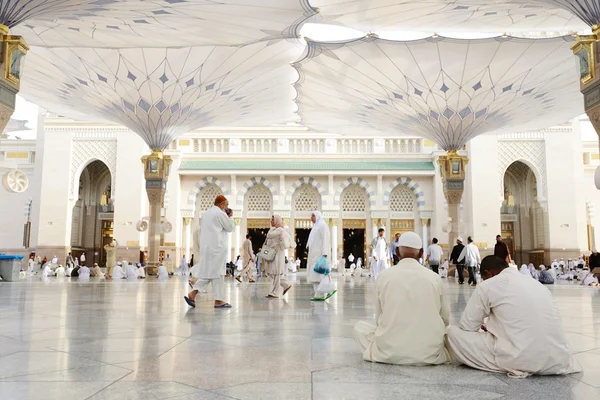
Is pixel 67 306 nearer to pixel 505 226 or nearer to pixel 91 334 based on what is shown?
pixel 91 334

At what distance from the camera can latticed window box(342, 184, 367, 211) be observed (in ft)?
85.7

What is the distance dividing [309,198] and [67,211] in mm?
11802

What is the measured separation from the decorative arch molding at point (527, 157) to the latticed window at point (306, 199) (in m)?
8.84

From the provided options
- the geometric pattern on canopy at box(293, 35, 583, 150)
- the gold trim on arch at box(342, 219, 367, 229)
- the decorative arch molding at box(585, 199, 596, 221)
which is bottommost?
the gold trim on arch at box(342, 219, 367, 229)

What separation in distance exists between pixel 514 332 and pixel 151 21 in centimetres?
945

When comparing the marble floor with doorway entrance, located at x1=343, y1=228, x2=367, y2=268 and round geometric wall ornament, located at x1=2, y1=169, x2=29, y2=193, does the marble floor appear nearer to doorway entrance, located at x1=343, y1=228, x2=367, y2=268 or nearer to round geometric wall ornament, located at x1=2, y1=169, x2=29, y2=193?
round geometric wall ornament, located at x1=2, y1=169, x2=29, y2=193

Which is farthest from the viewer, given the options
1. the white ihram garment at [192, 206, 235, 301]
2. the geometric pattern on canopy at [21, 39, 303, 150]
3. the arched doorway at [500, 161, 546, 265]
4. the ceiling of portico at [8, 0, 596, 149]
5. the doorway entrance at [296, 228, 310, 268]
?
the doorway entrance at [296, 228, 310, 268]

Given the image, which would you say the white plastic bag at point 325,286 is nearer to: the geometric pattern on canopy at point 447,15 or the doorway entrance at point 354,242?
the geometric pattern on canopy at point 447,15

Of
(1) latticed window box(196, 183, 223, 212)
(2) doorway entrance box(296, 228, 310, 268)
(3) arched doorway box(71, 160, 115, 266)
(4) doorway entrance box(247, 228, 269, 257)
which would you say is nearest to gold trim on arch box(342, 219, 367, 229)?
(2) doorway entrance box(296, 228, 310, 268)

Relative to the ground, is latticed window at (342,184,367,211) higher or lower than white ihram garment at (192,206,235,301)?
higher

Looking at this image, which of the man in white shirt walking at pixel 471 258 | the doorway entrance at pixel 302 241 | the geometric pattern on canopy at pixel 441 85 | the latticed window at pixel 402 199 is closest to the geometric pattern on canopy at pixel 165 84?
the geometric pattern on canopy at pixel 441 85

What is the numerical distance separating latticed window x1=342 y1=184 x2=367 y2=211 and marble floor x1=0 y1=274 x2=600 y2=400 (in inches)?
820

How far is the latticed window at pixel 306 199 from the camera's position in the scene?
2612 centimetres

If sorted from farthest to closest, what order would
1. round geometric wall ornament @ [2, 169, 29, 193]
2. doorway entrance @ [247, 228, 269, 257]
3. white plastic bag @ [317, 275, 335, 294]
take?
doorway entrance @ [247, 228, 269, 257], round geometric wall ornament @ [2, 169, 29, 193], white plastic bag @ [317, 275, 335, 294]
